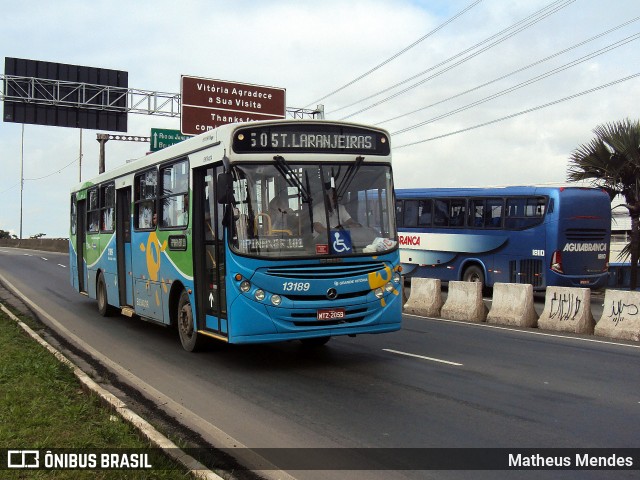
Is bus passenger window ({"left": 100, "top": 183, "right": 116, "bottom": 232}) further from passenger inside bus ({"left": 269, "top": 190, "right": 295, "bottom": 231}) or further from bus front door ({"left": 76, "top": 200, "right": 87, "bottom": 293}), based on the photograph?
passenger inside bus ({"left": 269, "top": 190, "right": 295, "bottom": 231})

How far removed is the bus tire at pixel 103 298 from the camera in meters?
15.8

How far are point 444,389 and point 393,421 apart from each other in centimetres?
154

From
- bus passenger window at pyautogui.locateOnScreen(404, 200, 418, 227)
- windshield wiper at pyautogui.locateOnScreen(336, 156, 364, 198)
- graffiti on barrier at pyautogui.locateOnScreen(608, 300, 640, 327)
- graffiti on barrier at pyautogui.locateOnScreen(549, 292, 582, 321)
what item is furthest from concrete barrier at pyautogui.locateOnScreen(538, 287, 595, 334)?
bus passenger window at pyautogui.locateOnScreen(404, 200, 418, 227)

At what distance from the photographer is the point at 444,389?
8.00m

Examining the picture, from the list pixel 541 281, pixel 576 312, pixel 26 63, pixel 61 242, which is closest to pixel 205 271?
pixel 576 312

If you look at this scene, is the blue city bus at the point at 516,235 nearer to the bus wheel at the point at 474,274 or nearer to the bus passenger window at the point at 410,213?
the bus wheel at the point at 474,274

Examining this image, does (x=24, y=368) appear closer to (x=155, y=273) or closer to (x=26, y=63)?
(x=155, y=273)

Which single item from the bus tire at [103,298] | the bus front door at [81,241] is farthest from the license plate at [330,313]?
the bus front door at [81,241]

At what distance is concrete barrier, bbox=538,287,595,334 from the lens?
43.1ft

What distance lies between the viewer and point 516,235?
67.1ft

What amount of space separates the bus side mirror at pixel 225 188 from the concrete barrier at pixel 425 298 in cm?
881

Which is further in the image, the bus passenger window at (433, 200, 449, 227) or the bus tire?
the bus passenger window at (433, 200, 449, 227)

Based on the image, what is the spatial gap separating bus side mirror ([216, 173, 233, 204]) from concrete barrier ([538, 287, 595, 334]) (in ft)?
25.2

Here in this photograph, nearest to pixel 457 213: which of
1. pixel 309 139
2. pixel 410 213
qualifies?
pixel 410 213
